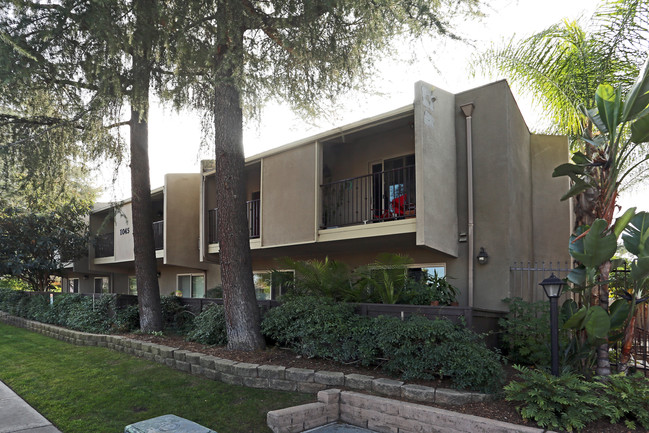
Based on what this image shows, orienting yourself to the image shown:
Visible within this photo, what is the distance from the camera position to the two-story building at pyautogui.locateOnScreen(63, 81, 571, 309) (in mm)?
9062

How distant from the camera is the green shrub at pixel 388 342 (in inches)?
238

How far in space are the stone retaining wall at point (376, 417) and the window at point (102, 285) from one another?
773 inches

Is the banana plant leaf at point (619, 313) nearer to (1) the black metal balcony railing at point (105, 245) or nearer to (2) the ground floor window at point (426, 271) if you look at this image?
(2) the ground floor window at point (426, 271)

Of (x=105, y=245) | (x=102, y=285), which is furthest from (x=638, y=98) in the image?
(x=102, y=285)

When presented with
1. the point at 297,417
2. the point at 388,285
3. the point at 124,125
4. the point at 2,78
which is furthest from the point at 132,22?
the point at 297,417

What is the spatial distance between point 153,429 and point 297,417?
2.19m

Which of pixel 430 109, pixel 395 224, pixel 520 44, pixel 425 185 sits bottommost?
pixel 395 224

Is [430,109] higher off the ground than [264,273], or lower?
higher

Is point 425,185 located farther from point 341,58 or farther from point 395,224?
point 341,58

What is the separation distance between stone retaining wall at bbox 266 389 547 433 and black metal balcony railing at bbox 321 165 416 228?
5.03 metres

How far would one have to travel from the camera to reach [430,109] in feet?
30.1

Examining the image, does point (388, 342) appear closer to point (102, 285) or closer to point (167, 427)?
point (167, 427)

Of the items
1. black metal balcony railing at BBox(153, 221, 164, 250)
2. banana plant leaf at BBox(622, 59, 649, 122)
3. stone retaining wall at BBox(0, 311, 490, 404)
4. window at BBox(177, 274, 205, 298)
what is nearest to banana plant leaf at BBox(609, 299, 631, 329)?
stone retaining wall at BBox(0, 311, 490, 404)

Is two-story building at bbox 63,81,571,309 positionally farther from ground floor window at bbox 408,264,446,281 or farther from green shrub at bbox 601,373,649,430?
green shrub at bbox 601,373,649,430
